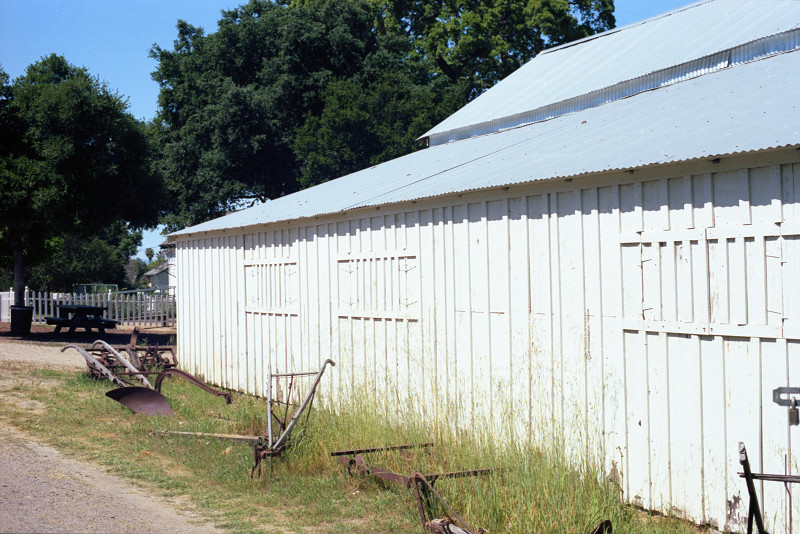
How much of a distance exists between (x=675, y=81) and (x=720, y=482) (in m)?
5.42

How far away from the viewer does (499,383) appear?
712cm

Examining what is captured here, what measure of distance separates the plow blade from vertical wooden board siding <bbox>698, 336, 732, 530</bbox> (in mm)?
6719

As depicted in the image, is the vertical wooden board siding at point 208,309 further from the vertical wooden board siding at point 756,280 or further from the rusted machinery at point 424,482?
the vertical wooden board siding at point 756,280

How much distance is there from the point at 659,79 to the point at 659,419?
17.1 ft

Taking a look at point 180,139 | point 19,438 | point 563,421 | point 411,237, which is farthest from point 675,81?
point 180,139

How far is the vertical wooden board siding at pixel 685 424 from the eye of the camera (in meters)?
5.52

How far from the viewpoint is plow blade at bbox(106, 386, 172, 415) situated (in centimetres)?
1010

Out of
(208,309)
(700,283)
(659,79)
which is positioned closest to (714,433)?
(700,283)

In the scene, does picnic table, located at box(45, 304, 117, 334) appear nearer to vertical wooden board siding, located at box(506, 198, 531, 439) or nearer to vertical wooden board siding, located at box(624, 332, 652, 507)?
vertical wooden board siding, located at box(506, 198, 531, 439)

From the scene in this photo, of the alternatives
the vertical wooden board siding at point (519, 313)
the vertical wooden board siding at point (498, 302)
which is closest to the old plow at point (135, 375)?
the vertical wooden board siding at point (498, 302)

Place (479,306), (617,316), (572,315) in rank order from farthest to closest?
(479,306) → (572,315) → (617,316)

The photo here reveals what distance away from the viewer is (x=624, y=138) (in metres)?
7.06

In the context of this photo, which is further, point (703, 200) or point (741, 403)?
point (703, 200)

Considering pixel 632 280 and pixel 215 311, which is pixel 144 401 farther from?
pixel 632 280
